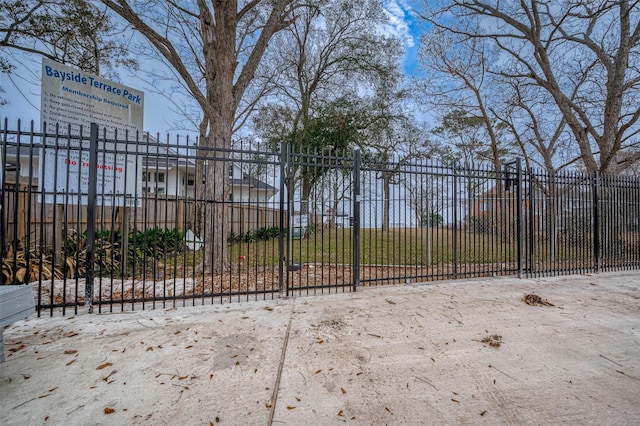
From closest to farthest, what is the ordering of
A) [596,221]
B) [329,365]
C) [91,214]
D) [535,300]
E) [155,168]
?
[329,365], [91,214], [535,300], [596,221], [155,168]

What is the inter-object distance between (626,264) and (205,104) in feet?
34.9

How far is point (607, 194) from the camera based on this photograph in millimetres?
6621

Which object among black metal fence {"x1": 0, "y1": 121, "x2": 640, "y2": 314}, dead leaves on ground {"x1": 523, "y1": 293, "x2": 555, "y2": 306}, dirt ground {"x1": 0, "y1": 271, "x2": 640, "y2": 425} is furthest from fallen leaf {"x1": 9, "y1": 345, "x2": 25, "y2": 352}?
dead leaves on ground {"x1": 523, "y1": 293, "x2": 555, "y2": 306}

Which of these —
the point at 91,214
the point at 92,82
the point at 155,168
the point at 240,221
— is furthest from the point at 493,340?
the point at 155,168

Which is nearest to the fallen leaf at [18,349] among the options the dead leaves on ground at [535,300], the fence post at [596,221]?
the dead leaves on ground at [535,300]

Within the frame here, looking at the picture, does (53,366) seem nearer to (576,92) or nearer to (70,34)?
(70,34)

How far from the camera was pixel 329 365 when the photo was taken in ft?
8.04

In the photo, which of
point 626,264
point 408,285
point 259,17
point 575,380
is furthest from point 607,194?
point 259,17

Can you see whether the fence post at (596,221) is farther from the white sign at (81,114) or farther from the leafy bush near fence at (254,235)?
the white sign at (81,114)

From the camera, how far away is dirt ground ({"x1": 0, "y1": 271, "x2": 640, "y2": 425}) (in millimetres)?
1890

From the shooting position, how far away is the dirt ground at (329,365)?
1890mm

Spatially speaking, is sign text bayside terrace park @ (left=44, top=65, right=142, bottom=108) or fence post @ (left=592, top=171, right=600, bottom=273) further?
fence post @ (left=592, top=171, right=600, bottom=273)

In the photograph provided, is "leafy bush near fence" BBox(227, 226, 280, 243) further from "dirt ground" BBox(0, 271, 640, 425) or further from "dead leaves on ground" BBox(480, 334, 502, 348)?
"dead leaves on ground" BBox(480, 334, 502, 348)

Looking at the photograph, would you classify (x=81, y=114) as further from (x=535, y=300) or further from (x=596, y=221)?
(x=596, y=221)
